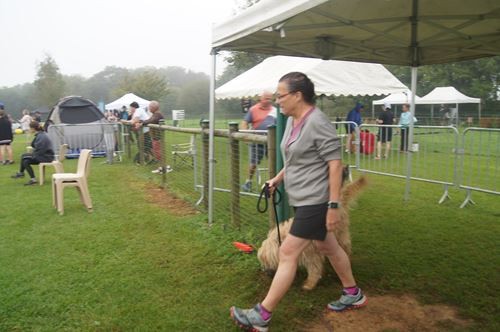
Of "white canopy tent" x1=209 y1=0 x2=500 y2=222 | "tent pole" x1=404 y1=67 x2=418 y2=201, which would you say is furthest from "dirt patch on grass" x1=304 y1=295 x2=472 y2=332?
"tent pole" x1=404 y1=67 x2=418 y2=201

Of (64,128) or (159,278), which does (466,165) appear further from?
(64,128)

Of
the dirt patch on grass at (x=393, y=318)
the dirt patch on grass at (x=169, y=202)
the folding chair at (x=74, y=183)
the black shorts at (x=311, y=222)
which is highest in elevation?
the black shorts at (x=311, y=222)

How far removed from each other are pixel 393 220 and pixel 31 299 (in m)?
4.46

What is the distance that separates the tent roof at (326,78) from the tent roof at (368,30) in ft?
15.7

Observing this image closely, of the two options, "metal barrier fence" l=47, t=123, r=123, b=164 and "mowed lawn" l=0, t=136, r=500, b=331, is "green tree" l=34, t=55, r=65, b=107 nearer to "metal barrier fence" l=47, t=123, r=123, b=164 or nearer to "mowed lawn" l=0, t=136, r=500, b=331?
"metal barrier fence" l=47, t=123, r=123, b=164

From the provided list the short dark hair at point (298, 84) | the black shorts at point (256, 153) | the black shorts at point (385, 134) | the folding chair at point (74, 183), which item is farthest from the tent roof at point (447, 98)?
the short dark hair at point (298, 84)

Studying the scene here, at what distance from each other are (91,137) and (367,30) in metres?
10.9

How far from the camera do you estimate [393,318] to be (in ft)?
9.95

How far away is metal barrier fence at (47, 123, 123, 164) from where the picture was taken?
12414mm

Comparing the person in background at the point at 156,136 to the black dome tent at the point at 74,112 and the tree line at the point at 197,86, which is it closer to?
the tree line at the point at 197,86

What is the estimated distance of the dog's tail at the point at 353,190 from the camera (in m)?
3.54

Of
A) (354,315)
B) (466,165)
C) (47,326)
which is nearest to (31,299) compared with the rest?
(47,326)

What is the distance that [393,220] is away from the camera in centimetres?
561

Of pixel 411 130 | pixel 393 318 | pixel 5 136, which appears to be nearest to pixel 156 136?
pixel 411 130
